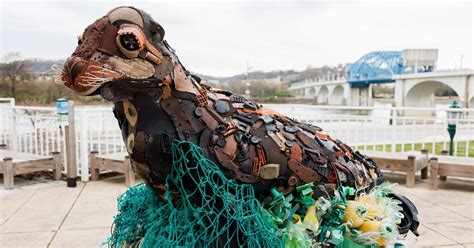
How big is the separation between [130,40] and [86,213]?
9.93ft

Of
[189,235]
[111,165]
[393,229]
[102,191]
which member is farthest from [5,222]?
[393,229]

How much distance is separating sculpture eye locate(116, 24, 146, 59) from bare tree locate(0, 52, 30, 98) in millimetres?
16186

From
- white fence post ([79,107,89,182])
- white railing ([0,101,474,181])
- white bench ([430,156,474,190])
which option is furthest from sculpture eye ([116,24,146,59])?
white bench ([430,156,474,190])

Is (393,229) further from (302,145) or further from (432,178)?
(432,178)

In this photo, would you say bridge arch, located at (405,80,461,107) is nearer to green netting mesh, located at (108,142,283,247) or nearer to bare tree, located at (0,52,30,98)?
bare tree, located at (0,52,30,98)

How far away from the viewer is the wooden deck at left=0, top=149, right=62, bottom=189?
4855 millimetres

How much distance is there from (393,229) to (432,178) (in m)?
3.39

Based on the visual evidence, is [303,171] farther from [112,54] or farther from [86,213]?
[86,213]

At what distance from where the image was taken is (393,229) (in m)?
1.99

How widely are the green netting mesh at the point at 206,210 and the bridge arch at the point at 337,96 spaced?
170 feet

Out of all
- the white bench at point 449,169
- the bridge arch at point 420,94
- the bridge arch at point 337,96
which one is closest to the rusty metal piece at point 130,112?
the white bench at point 449,169

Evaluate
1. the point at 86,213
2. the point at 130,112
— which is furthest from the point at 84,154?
the point at 130,112

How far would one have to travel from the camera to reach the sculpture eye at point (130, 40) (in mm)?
1323

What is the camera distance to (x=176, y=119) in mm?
1517
